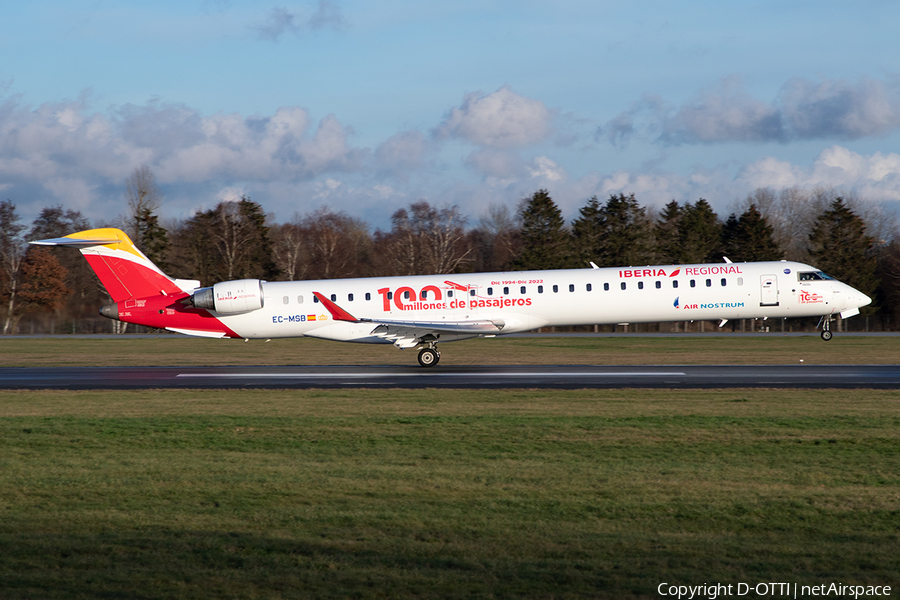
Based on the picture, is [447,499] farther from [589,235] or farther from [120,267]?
[589,235]

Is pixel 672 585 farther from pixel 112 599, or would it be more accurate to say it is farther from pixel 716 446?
pixel 716 446

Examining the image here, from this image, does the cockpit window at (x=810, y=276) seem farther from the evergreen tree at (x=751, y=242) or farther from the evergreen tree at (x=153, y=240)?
the evergreen tree at (x=153, y=240)

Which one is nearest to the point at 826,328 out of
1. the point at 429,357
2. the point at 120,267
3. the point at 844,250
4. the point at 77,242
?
the point at 429,357

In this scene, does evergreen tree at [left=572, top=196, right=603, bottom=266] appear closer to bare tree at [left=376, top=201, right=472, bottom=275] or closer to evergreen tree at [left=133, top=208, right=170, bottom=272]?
bare tree at [left=376, top=201, right=472, bottom=275]

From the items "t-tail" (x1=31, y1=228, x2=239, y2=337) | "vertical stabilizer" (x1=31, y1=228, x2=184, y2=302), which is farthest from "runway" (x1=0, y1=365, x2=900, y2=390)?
"vertical stabilizer" (x1=31, y1=228, x2=184, y2=302)

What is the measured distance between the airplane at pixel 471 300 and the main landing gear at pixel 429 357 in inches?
1.5

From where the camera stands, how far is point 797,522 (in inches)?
322

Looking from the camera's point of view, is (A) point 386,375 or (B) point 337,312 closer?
(A) point 386,375

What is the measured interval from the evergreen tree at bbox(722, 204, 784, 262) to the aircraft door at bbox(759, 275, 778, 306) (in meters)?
43.4

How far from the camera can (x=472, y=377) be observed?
78.5 ft

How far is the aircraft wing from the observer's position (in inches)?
1063

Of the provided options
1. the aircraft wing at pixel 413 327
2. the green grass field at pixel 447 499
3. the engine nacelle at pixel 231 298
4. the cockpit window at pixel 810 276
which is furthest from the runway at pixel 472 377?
the green grass field at pixel 447 499

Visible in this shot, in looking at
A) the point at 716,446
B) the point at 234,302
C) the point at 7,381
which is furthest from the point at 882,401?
the point at 7,381

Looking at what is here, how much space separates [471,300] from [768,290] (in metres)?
10.6
